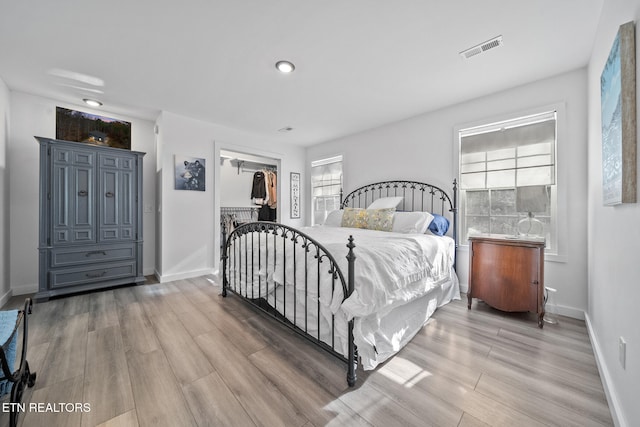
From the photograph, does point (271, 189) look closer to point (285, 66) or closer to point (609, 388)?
point (285, 66)

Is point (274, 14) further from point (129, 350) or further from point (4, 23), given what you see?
point (129, 350)

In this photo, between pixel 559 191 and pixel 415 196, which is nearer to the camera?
pixel 559 191

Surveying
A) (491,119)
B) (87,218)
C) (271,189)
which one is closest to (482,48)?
(491,119)

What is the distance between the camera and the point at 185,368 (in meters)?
1.68

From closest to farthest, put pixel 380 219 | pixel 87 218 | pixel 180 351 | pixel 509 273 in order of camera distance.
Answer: pixel 180 351 → pixel 509 273 → pixel 87 218 → pixel 380 219

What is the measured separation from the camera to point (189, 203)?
154 inches

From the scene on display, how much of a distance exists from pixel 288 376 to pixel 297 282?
2.08 feet

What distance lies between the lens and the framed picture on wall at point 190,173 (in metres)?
3.77

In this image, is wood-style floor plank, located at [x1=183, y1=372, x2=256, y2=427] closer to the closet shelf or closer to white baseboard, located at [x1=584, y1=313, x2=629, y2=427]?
white baseboard, located at [x1=584, y1=313, x2=629, y2=427]

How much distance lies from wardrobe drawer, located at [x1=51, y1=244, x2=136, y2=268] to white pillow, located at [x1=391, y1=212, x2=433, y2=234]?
3626 mm

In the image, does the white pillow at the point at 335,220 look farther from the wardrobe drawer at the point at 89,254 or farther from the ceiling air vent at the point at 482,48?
the wardrobe drawer at the point at 89,254

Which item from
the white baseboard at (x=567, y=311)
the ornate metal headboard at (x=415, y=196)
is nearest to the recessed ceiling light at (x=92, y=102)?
the ornate metal headboard at (x=415, y=196)

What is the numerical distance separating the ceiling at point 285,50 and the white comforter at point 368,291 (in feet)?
5.62

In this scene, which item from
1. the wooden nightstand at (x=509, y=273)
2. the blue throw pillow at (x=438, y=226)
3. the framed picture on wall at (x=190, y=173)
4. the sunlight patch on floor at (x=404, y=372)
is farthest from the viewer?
the framed picture on wall at (x=190, y=173)
